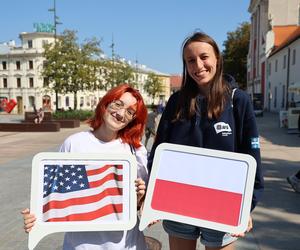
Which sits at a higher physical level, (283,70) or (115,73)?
(283,70)

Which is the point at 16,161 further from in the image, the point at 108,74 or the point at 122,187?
the point at 108,74

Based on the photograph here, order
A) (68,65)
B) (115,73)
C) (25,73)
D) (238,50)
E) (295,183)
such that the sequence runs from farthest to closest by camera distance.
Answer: (25,73) < (238,50) < (115,73) < (68,65) < (295,183)

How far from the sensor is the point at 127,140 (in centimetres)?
244

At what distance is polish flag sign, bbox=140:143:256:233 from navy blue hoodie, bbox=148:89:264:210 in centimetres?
11

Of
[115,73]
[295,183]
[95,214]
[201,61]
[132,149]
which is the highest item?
[115,73]

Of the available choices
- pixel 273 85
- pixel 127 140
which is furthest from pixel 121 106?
pixel 273 85

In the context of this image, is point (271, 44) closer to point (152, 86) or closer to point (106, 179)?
point (152, 86)

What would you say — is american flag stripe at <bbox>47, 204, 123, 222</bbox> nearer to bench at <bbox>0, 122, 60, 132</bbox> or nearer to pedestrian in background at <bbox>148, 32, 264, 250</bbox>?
pedestrian in background at <bbox>148, 32, 264, 250</bbox>

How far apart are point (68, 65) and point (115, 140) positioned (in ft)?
91.2

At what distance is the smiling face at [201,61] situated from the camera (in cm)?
216

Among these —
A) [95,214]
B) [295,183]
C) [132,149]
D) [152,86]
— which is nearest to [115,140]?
[132,149]

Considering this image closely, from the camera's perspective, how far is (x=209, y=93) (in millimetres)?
2240

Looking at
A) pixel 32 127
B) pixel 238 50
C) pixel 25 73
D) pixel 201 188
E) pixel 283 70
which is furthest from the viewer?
pixel 25 73

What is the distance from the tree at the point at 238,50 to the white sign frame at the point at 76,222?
72524mm
